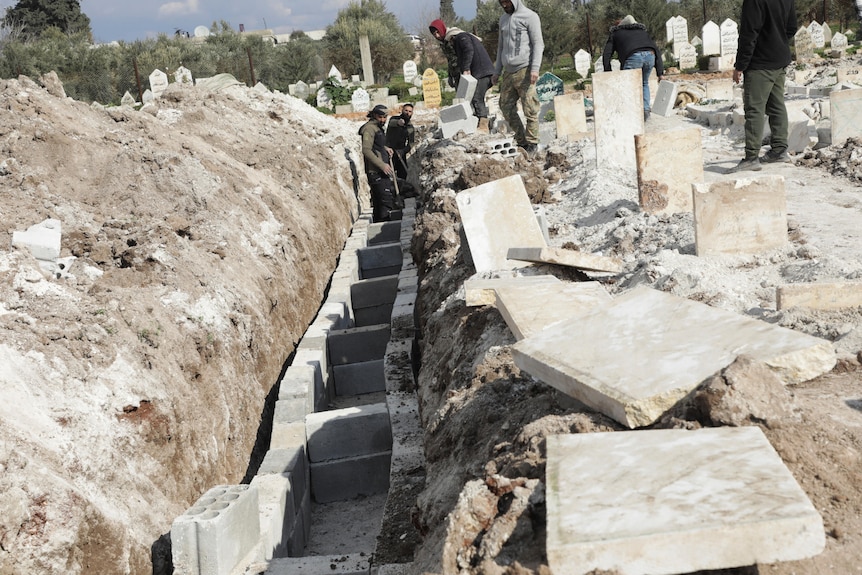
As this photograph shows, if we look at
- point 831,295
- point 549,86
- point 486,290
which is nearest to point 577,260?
point 486,290

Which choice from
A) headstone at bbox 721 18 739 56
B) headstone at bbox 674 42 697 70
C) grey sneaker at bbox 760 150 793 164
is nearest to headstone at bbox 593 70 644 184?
grey sneaker at bbox 760 150 793 164

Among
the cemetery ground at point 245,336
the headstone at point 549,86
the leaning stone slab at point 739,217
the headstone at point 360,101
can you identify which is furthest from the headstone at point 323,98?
the leaning stone slab at point 739,217

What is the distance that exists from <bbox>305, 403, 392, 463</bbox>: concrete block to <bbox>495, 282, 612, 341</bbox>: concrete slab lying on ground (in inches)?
70.1

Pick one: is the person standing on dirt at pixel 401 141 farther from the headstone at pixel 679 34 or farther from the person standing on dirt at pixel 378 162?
the headstone at pixel 679 34

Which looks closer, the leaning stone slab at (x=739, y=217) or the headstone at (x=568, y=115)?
the leaning stone slab at (x=739, y=217)

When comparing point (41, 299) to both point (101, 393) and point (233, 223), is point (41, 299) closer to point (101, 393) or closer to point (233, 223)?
point (101, 393)

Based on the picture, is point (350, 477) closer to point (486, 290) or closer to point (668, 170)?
point (486, 290)

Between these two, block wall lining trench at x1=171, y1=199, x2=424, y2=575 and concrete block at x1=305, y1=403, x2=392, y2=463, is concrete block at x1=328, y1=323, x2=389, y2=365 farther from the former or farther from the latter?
concrete block at x1=305, y1=403, x2=392, y2=463

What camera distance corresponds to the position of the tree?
144 ft

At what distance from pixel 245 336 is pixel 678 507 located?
15.7 ft

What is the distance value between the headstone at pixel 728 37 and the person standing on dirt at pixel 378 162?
1364 centimetres

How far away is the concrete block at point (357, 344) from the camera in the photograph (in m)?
6.92

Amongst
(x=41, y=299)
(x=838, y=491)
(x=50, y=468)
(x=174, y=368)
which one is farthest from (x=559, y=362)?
(x=41, y=299)

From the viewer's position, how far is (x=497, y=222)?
5.43m
